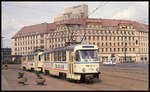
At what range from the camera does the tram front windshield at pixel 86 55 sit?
19592 mm

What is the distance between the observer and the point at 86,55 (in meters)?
19.7

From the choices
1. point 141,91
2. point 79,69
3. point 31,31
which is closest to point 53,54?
point 79,69

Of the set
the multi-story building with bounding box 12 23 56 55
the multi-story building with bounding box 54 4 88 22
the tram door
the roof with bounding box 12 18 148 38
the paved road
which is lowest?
the paved road

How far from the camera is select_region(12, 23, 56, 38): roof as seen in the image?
357ft

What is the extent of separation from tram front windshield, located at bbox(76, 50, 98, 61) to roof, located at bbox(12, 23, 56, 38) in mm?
88099

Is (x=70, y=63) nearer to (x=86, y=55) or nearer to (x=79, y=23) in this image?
(x=86, y=55)

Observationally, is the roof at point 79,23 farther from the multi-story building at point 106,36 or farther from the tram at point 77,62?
the tram at point 77,62

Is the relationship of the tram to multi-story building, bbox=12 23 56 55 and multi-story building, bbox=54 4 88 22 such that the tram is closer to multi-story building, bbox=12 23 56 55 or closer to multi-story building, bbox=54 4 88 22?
multi-story building, bbox=12 23 56 55

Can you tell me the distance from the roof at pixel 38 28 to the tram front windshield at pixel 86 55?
289 feet

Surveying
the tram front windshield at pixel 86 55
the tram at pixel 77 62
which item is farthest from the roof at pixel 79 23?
the tram front windshield at pixel 86 55

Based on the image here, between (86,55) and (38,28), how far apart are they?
95.4m

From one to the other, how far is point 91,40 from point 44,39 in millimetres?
19894

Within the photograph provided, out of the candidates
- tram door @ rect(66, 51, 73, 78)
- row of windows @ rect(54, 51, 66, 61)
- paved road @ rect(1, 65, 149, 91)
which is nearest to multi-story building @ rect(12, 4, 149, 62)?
row of windows @ rect(54, 51, 66, 61)

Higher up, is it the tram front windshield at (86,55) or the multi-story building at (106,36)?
the multi-story building at (106,36)
